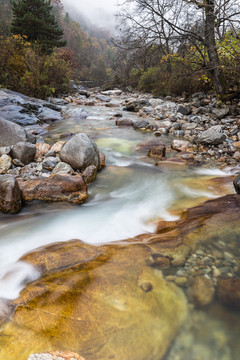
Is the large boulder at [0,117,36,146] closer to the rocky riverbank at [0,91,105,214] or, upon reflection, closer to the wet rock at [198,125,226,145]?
the rocky riverbank at [0,91,105,214]

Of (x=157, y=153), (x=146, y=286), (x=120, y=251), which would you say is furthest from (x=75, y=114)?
(x=146, y=286)

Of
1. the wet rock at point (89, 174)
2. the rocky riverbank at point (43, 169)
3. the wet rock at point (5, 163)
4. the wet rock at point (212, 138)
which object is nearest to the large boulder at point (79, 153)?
the rocky riverbank at point (43, 169)

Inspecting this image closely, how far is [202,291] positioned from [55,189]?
7.79ft

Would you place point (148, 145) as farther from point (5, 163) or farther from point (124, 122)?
point (5, 163)

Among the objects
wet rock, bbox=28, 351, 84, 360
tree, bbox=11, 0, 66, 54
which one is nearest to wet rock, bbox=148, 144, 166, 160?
wet rock, bbox=28, 351, 84, 360

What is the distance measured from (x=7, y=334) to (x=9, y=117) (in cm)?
693

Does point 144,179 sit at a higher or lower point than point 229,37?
lower

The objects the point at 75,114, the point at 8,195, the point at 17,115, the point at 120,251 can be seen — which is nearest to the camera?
the point at 120,251

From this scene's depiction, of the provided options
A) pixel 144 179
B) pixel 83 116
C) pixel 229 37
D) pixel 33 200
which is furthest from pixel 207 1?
pixel 33 200

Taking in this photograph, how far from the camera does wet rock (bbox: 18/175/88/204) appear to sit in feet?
10.4

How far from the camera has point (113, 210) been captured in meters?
3.28

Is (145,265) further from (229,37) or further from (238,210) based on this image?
(229,37)

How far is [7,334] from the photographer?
51.2 inches

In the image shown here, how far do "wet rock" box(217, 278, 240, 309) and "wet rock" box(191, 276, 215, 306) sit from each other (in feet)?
0.19
